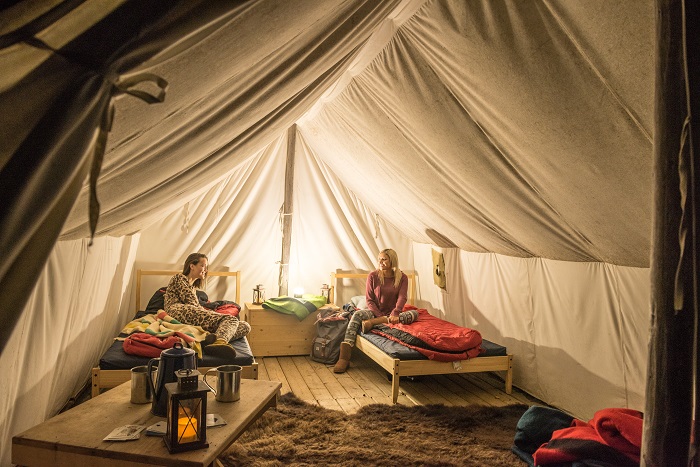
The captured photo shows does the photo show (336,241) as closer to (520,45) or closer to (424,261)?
(424,261)

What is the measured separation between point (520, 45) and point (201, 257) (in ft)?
10.9

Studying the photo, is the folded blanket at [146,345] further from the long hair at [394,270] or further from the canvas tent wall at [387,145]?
the long hair at [394,270]

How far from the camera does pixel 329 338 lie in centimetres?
505

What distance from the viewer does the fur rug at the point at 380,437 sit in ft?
9.07

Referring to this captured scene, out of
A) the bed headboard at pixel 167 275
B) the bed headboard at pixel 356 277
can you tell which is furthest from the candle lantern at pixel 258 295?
the bed headboard at pixel 356 277

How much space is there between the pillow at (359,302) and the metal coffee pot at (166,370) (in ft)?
11.2

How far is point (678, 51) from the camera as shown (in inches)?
51.1

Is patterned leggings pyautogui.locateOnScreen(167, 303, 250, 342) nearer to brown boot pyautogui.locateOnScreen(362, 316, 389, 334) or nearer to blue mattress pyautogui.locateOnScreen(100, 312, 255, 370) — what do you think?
blue mattress pyautogui.locateOnScreen(100, 312, 255, 370)

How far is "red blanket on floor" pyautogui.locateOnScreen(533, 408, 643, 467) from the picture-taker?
6.89 feet

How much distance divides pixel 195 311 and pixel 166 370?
89.3 inches

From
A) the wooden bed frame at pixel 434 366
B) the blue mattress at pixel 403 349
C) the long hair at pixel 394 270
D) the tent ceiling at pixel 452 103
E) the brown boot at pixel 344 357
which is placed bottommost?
the brown boot at pixel 344 357

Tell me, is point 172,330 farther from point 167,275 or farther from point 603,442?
point 603,442

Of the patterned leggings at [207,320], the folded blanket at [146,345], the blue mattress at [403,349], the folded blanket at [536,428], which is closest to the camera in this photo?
the folded blanket at [536,428]

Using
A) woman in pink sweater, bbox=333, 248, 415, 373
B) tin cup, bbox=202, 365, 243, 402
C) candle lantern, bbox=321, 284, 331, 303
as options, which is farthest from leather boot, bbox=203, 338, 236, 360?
candle lantern, bbox=321, 284, 331, 303
